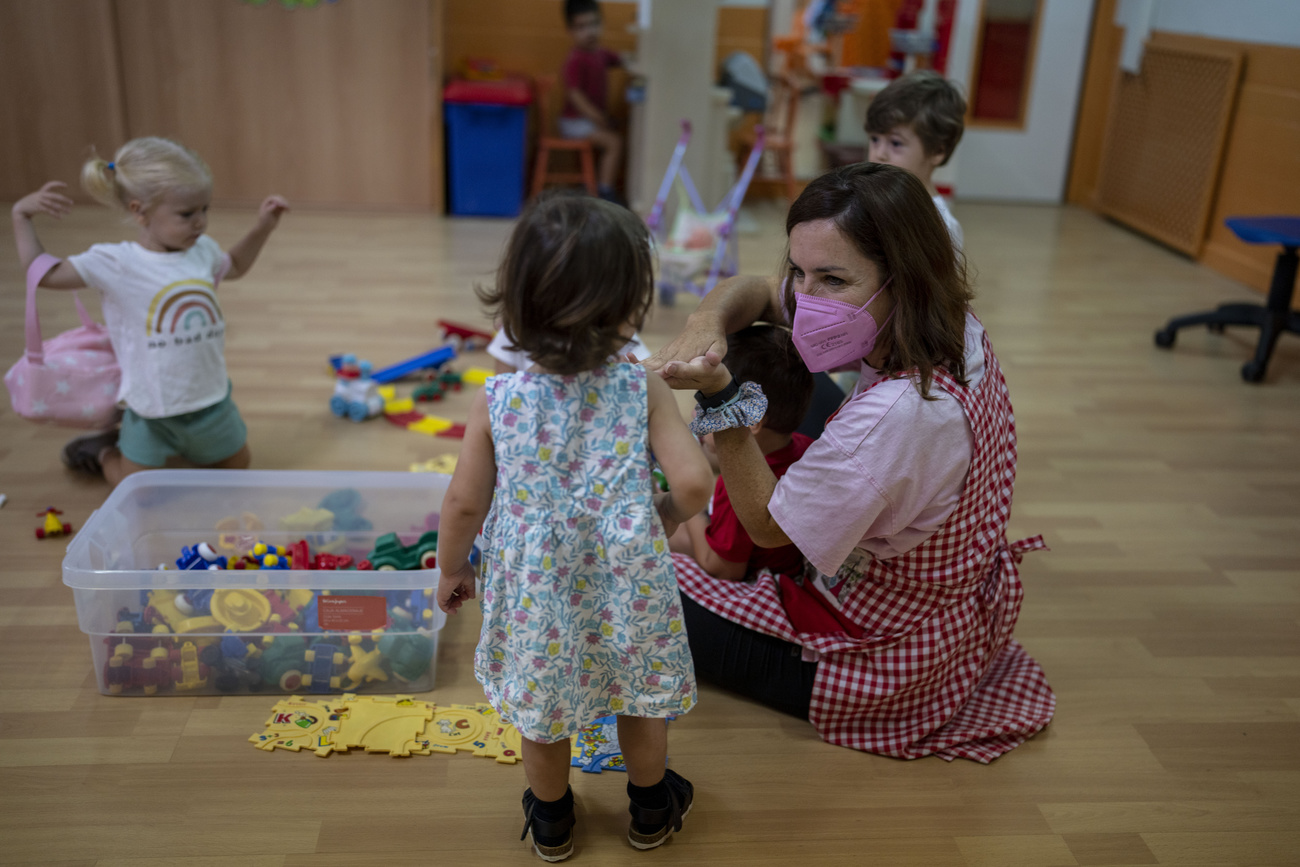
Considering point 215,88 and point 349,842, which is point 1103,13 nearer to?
point 215,88

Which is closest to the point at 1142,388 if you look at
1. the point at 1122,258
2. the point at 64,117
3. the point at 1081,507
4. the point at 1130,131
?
the point at 1081,507

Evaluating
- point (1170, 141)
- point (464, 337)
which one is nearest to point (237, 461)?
point (464, 337)

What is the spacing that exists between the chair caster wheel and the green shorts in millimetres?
3288

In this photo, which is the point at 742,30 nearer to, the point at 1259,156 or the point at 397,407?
the point at 1259,156

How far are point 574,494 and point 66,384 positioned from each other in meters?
1.65

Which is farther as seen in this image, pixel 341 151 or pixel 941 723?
pixel 341 151

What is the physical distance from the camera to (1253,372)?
3.66 meters

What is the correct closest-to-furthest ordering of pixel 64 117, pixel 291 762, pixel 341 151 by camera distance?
pixel 291 762 < pixel 64 117 < pixel 341 151

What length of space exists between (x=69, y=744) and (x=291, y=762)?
36 centimetres

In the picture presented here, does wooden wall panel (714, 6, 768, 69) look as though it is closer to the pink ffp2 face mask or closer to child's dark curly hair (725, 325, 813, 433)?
child's dark curly hair (725, 325, 813, 433)

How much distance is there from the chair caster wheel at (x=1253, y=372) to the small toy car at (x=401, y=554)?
297 centimetres

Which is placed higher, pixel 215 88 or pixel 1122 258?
pixel 215 88

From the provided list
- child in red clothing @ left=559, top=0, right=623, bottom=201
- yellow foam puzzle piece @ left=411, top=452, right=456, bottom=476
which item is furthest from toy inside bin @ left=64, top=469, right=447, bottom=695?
child in red clothing @ left=559, top=0, right=623, bottom=201

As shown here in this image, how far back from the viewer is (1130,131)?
578cm
